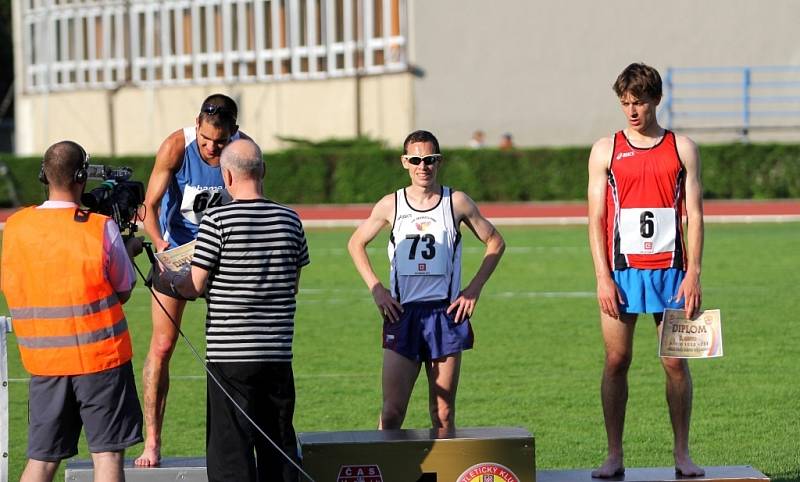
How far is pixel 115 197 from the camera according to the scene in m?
6.76

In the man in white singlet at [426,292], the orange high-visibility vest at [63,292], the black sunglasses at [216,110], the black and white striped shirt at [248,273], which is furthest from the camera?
the man in white singlet at [426,292]

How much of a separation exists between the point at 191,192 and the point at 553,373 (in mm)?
4963

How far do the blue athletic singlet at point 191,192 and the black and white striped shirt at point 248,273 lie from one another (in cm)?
108

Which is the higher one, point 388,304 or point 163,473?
point 388,304

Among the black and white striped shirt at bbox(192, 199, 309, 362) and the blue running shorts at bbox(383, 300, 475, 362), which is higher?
the black and white striped shirt at bbox(192, 199, 309, 362)

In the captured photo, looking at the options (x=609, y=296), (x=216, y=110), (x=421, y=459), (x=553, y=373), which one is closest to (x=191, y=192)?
(x=216, y=110)

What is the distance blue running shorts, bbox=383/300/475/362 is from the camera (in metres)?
7.49

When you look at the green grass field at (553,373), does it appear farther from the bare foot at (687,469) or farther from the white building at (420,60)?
the white building at (420,60)

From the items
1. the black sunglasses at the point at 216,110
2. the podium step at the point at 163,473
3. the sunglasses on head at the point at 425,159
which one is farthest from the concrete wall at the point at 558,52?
the podium step at the point at 163,473

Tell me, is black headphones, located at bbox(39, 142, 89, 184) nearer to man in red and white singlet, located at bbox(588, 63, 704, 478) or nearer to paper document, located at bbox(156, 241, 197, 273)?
paper document, located at bbox(156, 241, 197, 273)

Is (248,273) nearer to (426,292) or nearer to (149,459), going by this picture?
(426,292)

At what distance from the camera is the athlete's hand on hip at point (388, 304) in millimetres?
7457

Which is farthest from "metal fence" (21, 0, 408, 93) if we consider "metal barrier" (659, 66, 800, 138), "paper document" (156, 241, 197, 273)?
"paper document" (156, 241, 197, 273)

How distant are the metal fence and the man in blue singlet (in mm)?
34255
